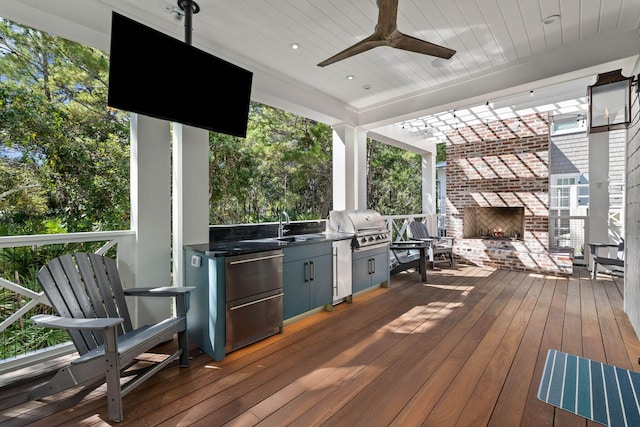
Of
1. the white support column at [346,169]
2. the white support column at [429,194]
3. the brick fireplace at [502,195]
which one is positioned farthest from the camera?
the white support column at [429,194]

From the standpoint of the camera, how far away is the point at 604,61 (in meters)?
3.02

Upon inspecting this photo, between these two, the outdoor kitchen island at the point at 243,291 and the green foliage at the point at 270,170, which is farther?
the green foliage at the point at 270,170

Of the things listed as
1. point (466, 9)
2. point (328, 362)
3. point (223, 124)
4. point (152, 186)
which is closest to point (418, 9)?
point (466, 9)

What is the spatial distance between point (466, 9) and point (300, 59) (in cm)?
169

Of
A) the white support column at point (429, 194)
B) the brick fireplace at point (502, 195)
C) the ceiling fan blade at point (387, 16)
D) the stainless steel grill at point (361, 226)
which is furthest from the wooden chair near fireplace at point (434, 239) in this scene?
the ceiling fan blade at point (387, 16)

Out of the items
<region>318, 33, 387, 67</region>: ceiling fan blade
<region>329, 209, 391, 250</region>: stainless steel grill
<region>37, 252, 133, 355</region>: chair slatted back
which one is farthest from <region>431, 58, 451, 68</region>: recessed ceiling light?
<region>37, 252, 133, 355</region>: chair slatted back

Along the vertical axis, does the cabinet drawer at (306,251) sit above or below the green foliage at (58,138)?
below

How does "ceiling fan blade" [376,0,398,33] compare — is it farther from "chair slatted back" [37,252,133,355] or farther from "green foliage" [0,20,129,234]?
"green foliage" [0,20,129,234]

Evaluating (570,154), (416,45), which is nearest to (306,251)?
(416,45)

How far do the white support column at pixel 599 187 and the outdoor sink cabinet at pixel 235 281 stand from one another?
579 centimetres

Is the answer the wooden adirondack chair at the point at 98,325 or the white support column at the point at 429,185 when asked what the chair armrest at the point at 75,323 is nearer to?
the wooden adirondack chair at the point at 98,325

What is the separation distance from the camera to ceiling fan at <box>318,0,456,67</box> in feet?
6.97

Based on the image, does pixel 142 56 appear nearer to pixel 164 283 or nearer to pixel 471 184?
pixel 164 283

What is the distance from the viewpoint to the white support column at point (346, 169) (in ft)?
16.4
